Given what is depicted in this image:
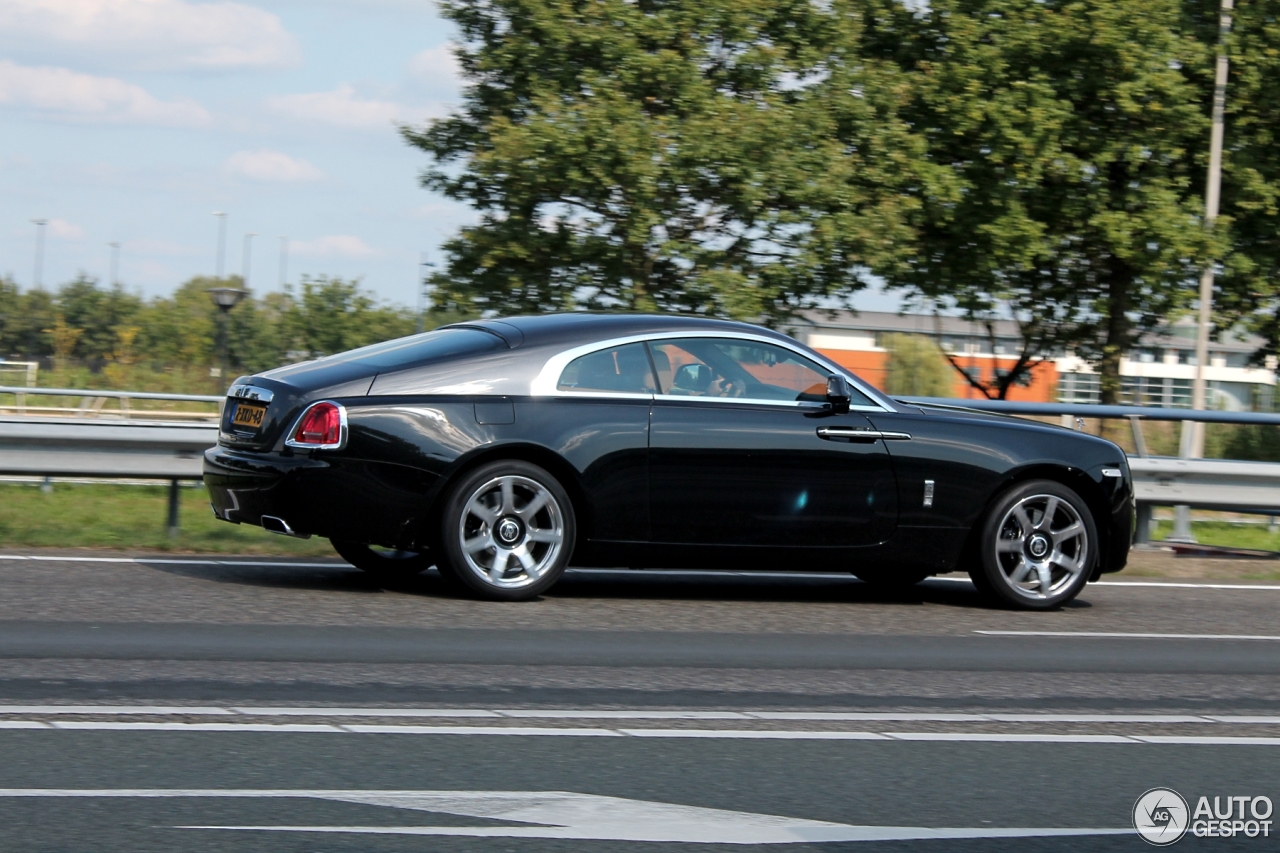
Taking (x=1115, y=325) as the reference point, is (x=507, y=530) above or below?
below

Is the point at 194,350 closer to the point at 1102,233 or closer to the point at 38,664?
the point at 1102,233

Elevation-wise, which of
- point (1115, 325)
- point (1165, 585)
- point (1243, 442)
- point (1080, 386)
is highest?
point (1115, 325)

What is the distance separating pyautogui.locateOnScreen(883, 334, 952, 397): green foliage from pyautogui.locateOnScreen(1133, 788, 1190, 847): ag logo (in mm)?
17662

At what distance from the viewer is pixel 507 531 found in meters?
8.20

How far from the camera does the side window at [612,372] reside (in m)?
8.45

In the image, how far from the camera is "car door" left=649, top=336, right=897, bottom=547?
27.8 ft

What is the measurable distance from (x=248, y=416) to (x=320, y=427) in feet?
1.82

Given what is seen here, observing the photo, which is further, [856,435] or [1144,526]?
[1144,526]

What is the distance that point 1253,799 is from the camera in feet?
15.8

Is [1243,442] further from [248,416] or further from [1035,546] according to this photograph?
[248,416]

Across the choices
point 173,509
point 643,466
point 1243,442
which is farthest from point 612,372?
point 1243,442

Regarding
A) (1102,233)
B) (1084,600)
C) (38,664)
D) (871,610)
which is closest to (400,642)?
(38,664)

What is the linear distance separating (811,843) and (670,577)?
5.87 metres

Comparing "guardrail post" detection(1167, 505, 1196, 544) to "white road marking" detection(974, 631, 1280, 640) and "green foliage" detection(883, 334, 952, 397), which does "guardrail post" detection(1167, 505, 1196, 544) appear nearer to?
"white road marking" detection(974, 631, 1280, 640)
